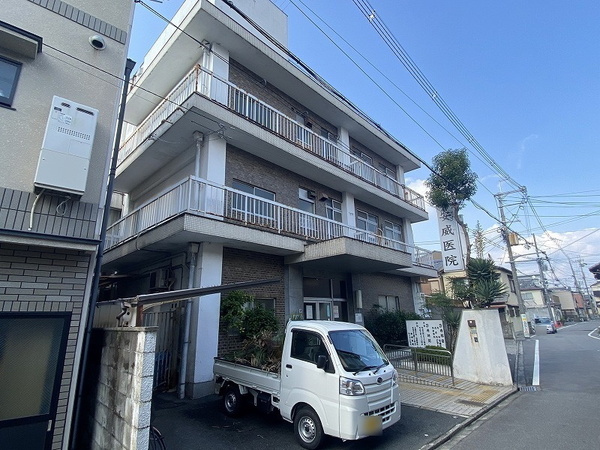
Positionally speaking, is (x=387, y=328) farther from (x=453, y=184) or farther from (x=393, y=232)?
(x=453, y=184)

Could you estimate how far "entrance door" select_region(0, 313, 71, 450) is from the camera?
3873 mm

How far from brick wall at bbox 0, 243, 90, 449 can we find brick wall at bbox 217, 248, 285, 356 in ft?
15.2

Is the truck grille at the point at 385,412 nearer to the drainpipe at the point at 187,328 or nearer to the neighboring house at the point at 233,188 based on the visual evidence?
the neighboring house at the point at 233,188

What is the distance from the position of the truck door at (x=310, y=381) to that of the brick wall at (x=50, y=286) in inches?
125

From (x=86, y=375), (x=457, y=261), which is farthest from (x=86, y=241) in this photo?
(x=457, y=261)

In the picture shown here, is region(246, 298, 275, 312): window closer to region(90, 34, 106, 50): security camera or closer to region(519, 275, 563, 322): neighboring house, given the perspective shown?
region(90, 34, 106, 50): security camera

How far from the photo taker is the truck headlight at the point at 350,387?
15.5ft

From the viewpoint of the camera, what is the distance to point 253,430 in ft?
19.0

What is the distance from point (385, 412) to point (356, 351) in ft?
3.29

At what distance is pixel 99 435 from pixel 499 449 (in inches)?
233

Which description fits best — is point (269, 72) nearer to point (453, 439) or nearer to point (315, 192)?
point (315, 192)

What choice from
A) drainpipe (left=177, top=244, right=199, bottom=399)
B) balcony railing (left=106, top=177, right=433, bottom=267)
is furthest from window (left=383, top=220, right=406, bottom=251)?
drainpipe (left=177, top=244, right=199, bottom=399)

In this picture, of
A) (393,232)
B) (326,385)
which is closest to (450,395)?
(326,385)

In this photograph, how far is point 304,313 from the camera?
1166 centimetres
